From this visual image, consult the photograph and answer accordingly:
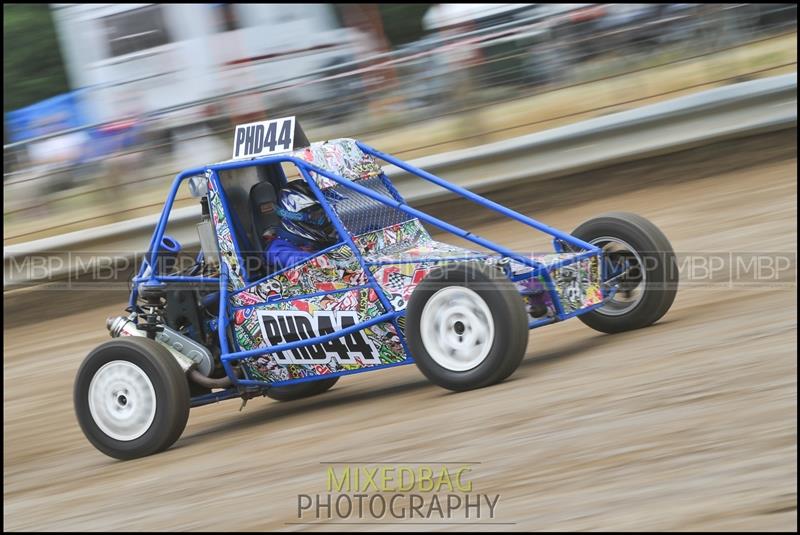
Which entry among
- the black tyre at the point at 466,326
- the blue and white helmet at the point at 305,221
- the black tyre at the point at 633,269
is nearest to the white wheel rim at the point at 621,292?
the black tyre at the point at 633,269

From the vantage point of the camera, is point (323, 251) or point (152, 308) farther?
point (152, 308)

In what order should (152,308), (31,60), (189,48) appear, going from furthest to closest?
1. (31,60)
2. (189,48)
3. (152,308)

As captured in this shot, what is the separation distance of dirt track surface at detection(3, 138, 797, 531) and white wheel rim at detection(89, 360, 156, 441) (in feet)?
0.64

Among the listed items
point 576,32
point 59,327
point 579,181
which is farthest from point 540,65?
point 59,327

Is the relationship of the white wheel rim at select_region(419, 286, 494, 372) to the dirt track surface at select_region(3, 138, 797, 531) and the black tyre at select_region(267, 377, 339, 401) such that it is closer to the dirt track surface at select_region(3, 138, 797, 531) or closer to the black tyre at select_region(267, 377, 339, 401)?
the dirt track surface at select_region(3, 138, 797, 531)

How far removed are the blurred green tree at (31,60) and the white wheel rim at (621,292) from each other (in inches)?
544

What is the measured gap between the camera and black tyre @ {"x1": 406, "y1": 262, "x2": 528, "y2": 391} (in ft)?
18.6

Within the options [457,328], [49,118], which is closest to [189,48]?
[49,118]

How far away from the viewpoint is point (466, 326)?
583cm

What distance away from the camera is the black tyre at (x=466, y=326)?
224 inches

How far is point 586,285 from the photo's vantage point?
6312 millimetres

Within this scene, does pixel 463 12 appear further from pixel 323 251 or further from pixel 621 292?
pixel 323 251

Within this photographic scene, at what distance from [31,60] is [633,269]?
14.6 metres

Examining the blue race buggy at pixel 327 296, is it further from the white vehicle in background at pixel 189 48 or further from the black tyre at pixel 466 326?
the white vehicle in background at pixel 189 48
